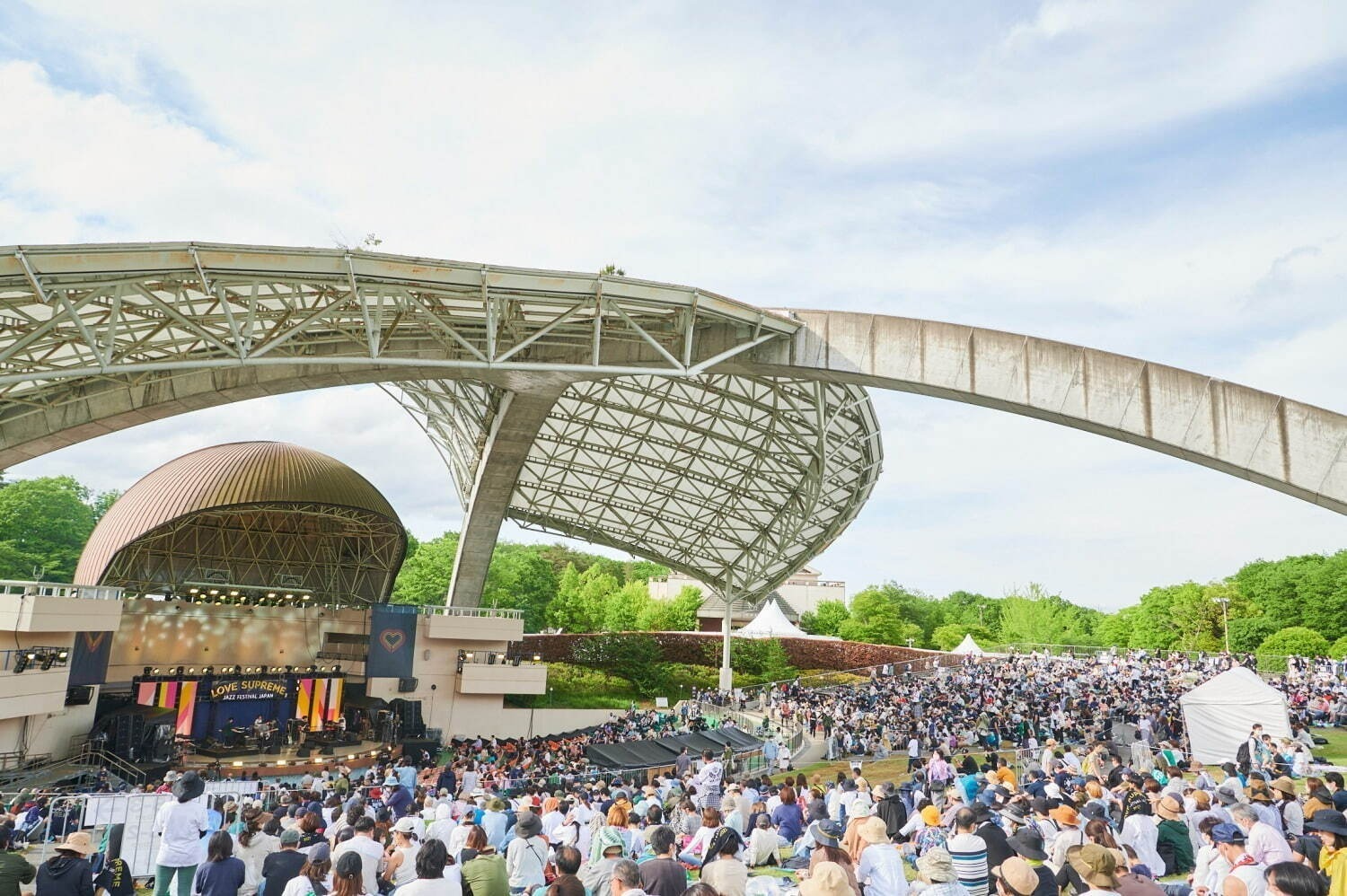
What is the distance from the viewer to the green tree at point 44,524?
59.4m

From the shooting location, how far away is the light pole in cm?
5788

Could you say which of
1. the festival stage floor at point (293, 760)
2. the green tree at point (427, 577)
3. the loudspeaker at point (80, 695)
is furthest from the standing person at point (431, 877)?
the green tree at point (427, 577)

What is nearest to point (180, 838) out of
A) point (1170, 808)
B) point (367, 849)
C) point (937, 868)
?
point (367, 849)

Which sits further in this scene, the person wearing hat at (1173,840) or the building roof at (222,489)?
the building roof at (222,489)

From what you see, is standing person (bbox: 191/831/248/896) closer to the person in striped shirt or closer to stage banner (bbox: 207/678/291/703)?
the person in striped shirt

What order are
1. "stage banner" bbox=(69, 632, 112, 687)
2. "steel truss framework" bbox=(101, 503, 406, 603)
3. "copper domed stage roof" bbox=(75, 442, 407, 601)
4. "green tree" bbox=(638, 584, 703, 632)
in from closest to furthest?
"stage banner" bbox=(69, 632, 112, 687) < "copper domed stage roof" bbox=(75, 442, 407, 601) < "steel truss framework" bbox=(101, 503, 406, 603) < "green tree" bbox=(638, 584, 703, 632)

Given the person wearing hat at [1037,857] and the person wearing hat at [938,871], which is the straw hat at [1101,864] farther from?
the person wearing hat at [1037,857]

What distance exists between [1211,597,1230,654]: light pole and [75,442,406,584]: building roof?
57432 millimetres

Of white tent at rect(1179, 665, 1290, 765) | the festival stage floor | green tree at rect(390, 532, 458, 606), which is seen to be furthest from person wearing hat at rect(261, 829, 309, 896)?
green tree at rect(390, 532, 458, 606)

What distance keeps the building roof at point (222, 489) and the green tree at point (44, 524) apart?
33.8 metres

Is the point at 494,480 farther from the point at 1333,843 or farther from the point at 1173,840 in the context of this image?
the point at 1333,843

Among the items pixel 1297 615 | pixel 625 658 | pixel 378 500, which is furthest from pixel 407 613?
pixel 1297 615

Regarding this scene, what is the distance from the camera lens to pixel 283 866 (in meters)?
6.49

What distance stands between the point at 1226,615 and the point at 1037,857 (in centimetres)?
6524
